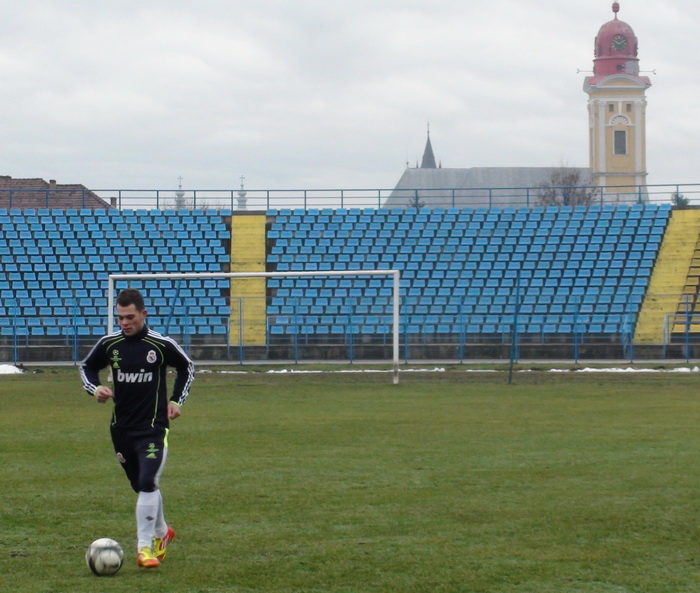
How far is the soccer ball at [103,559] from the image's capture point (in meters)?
7.07

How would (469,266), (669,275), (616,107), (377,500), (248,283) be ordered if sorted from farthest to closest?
(616,107) → (469,266) → (248,283) → (669,275) → (377,500)

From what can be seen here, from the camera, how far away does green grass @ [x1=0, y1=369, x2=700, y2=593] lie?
7.08m

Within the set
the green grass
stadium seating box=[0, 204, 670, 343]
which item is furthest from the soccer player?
stadium seating box=[0, 204, 670, 343]

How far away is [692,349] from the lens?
35.9 metres

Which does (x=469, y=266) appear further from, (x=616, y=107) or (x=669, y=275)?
(x=616, y=107)

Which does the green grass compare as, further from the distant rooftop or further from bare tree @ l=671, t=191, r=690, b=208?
the distant rooftop

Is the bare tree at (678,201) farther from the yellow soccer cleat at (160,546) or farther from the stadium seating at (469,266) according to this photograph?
the yellow soccer cleat at (160,546)

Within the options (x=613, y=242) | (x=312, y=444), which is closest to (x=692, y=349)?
(x=613, y=242)

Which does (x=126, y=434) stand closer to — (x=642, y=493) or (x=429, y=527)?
(x=429, y=527)

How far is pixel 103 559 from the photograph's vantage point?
7070mm

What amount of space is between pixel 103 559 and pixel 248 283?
34057 mm

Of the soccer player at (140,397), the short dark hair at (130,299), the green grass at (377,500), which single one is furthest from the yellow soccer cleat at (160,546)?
the short dark hair at (130,299)

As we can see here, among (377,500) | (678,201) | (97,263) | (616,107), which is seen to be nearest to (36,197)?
(97,263)

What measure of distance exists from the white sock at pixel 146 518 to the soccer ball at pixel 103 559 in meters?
0.20
